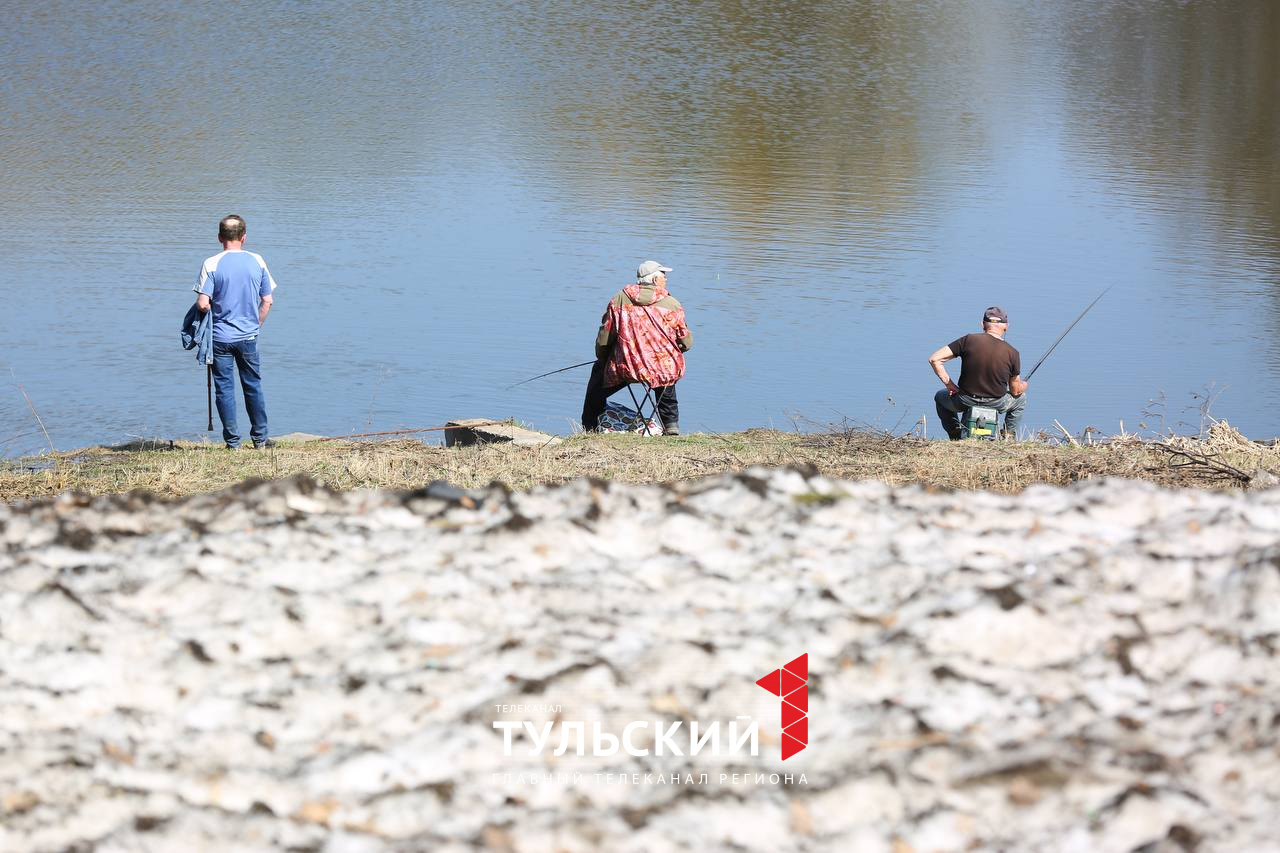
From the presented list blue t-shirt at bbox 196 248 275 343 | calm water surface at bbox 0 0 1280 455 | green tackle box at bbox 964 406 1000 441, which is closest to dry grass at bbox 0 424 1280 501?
blue t-shirt at bbox 196 248 275 343

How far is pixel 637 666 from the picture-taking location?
8.32 ft

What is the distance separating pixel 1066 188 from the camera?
24109mm

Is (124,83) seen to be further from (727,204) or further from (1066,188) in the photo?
(1066,188)

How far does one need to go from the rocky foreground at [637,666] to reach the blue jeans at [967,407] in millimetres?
8744

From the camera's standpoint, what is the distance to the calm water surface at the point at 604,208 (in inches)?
585

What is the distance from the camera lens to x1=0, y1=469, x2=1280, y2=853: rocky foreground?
2229mm

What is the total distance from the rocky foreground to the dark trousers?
28.7ft

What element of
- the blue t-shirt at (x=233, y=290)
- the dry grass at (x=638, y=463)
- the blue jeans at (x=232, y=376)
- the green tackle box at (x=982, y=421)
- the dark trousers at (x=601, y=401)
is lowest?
the green tackle box at (x=982, y=421)

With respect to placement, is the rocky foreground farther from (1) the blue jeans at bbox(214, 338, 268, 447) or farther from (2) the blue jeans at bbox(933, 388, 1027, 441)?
(2) the blue jeans at bbox(933, 388, 1027, 441)

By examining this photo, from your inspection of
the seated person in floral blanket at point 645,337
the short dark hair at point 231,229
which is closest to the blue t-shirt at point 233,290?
the short dark hair at point 231,229

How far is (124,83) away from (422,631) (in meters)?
31.2

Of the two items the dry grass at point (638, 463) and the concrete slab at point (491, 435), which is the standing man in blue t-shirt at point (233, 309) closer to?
the dry grass at point (638, 463)

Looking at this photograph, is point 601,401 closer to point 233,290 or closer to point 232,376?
point 232,376

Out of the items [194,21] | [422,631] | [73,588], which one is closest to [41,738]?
[73,588]
